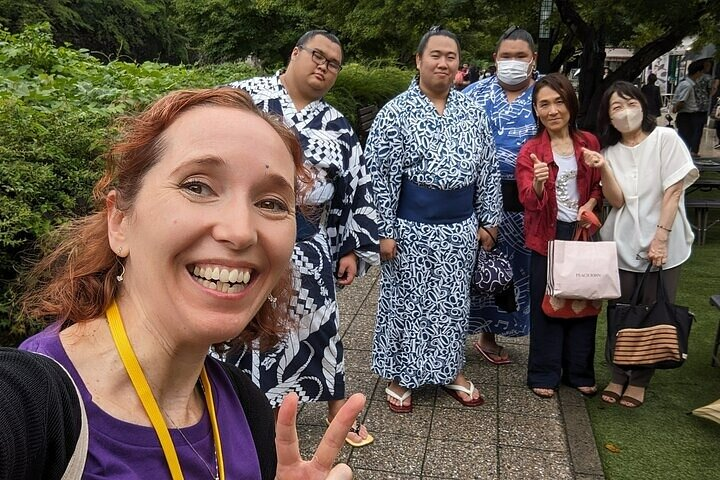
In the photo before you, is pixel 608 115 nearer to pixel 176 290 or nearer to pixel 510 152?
pixel 510 152

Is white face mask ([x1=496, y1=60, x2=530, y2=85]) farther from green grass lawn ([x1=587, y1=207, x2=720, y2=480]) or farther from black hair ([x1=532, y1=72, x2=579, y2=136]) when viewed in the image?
green grass lawn ([x1=587, y1=207, x2=720, y2=480])

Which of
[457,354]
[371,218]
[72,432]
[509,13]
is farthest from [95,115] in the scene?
[509,13]

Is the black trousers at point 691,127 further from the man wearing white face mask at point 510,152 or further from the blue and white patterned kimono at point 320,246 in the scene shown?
the blue and white patterned kimono at point 320,246

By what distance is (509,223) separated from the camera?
13.7ft

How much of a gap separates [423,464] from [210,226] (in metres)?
2.48

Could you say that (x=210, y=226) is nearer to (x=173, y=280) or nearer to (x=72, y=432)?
(x=173, y=280)

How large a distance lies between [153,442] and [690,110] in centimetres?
1297

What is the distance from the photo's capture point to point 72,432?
88 cm

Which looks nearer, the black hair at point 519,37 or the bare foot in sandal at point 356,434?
the bare foot in sandal at point 356,434

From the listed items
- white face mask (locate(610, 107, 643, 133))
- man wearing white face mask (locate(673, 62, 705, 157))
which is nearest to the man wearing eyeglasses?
white face mask (locate(610, 107, 643, 133))

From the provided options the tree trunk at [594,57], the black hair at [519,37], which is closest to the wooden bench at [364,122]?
the tree trunk at [594,57]

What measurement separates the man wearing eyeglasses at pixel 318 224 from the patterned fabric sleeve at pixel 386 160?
0.32m

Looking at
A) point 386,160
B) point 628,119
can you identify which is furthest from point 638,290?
point 386,160

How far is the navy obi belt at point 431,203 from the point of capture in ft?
11.6
